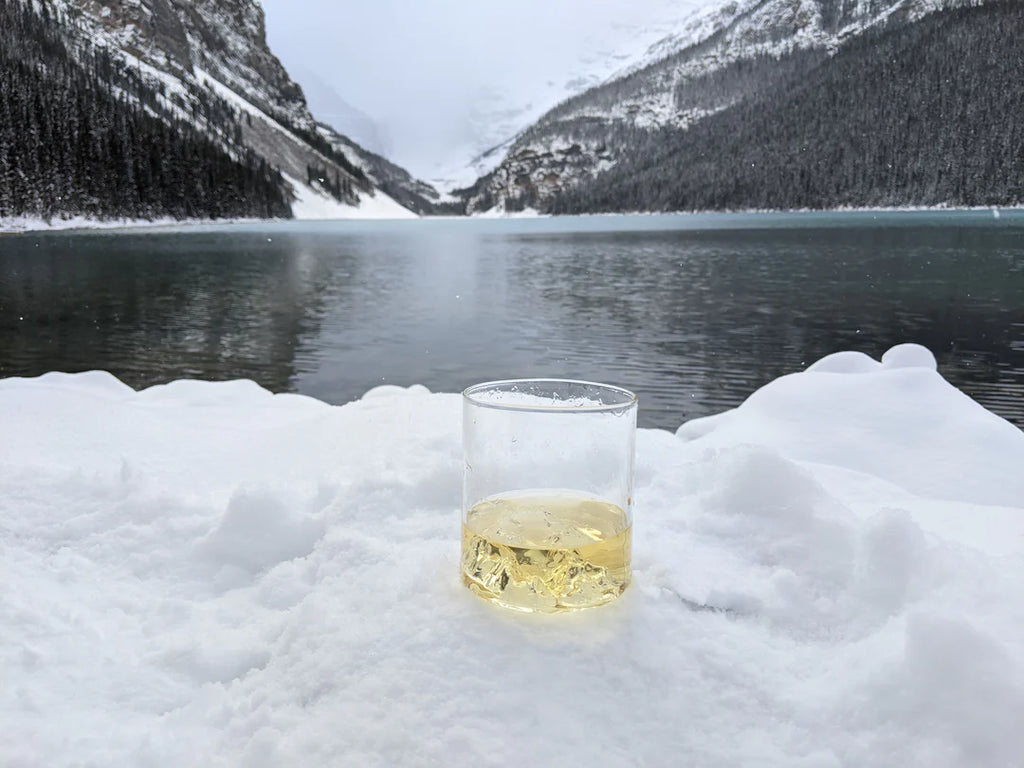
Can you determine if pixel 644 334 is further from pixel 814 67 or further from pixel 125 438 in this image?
pixel 814 67

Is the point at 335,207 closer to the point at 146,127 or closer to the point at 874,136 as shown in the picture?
the point at 146,127

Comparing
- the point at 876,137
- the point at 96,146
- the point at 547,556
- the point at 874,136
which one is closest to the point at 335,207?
the point at 96,146

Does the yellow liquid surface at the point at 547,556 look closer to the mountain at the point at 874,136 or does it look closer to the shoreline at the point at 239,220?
the shoreline at the point at 239,220

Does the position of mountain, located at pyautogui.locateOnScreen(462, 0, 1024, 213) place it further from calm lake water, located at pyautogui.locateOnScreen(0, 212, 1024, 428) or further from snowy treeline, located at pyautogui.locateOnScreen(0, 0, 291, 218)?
calm lake water, located at pyautogui.locateOnScreen(0, 212, 1024, 428)

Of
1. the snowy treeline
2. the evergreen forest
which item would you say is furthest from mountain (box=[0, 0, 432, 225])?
the evergreen forest

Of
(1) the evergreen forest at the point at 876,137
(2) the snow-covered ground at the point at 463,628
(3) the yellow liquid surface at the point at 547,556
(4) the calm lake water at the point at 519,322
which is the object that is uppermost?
(1) the evergreen forest at the point at 876,137

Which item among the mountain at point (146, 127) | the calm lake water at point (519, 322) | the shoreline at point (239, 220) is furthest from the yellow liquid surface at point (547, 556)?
the mountain at point (146, 127)

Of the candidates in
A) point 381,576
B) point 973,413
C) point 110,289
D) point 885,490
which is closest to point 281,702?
point 381,576
